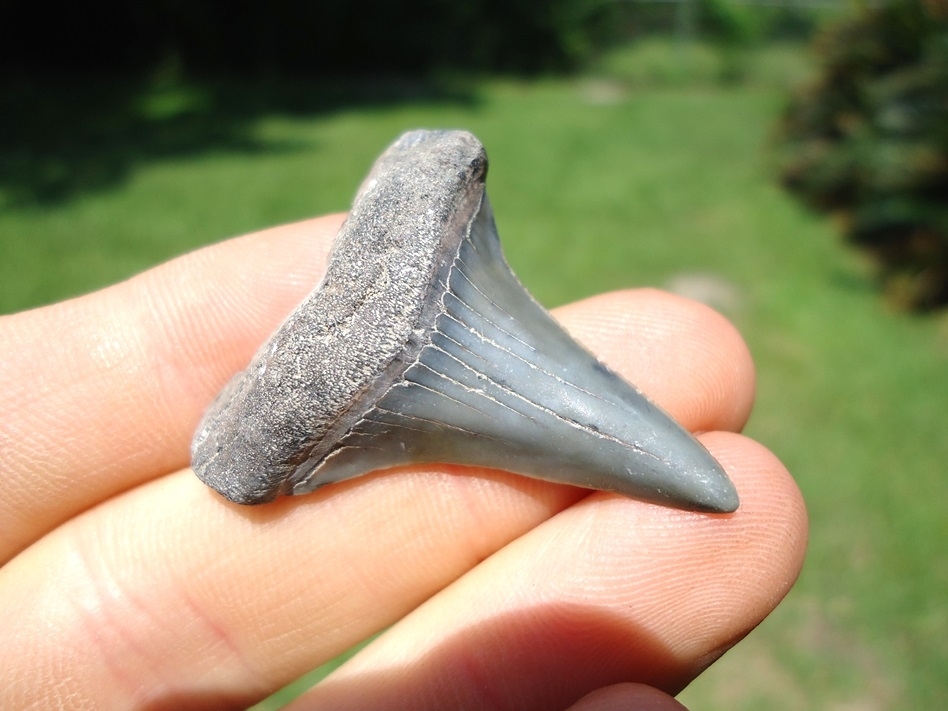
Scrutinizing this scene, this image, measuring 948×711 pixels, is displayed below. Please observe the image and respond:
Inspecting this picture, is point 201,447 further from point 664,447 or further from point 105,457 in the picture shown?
point 664,447

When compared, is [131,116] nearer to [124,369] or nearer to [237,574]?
[124,369]

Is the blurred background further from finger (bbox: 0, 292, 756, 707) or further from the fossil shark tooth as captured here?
the fossil shark tooth

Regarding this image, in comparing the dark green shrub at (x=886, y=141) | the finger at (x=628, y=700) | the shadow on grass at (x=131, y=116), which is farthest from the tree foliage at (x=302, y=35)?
the finger at (x=628, y=700)

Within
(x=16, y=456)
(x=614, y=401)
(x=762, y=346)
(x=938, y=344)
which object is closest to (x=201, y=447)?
(x=16, y=456)

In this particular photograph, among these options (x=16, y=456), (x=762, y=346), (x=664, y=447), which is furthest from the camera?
(x=762, y=346)

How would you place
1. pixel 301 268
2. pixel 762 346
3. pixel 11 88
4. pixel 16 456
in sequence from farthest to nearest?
pixel 11 88
pixel 762 346
pixel 301 268
pixel 16 456

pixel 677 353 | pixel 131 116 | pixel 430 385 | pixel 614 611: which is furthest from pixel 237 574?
pixel 131 116
